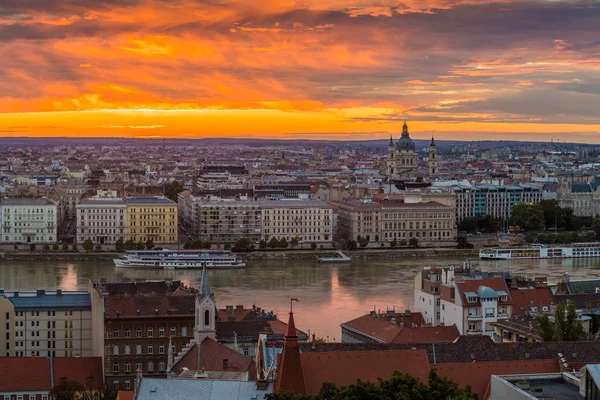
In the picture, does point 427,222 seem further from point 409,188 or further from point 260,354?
point 260,354

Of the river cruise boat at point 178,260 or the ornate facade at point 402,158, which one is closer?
the river cruise boat at point 178,260

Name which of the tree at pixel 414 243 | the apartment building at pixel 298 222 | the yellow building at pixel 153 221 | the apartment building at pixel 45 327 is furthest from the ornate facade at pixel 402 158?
the apartment building at pixel 45 327

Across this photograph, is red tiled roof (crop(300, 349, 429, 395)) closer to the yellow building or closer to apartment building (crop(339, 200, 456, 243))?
the yellow building

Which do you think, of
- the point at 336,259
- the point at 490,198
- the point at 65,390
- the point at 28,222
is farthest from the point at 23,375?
the point at 490,198

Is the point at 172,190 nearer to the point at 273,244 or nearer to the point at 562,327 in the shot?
the point at 273,244

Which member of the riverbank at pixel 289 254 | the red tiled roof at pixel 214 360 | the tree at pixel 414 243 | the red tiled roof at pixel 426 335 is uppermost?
the red tiled roof at pixel 214 360

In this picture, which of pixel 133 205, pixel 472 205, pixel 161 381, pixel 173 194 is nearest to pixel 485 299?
pixel 161 381

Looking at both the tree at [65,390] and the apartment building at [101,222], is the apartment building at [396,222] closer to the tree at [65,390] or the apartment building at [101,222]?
the apartment building at [101,222]
